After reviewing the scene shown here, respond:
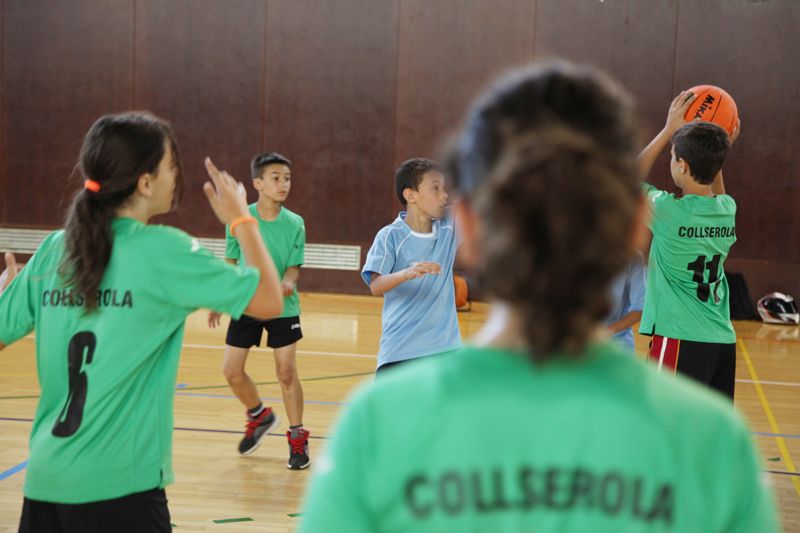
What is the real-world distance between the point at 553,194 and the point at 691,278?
3.33m

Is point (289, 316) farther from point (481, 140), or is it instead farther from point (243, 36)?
point (243, 36)

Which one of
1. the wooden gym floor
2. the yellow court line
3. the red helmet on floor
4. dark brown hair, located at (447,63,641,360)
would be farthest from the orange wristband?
the red helmet on floor

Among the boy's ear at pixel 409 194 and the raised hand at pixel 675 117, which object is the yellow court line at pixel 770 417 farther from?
the boy's ear at pixel 409 194

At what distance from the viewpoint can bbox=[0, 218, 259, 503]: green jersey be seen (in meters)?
1.98

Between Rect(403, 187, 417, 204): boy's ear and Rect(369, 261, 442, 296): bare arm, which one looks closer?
Rect(369, 261, 442, 296): bare arm

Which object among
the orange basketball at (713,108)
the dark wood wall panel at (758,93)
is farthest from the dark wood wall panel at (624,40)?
the orange basketball at (713,108)

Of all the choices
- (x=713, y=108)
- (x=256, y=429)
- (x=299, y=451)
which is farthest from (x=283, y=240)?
(x=713, y=108)

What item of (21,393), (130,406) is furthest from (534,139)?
(21,393)

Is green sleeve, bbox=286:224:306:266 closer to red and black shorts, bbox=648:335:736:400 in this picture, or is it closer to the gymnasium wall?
red and black shorts, bbox=648:335:736:400

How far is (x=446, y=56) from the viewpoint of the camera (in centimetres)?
1091

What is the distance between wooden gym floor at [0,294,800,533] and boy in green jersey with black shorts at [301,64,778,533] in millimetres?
3078

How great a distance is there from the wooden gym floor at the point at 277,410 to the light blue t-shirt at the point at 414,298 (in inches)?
36.0

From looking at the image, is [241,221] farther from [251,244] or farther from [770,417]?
[770,417]

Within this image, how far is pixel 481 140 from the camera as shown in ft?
3.07
